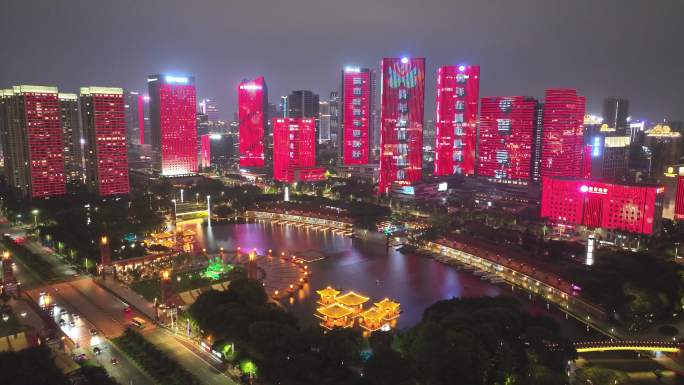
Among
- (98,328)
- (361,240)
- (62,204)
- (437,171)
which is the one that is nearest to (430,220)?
(361,240)

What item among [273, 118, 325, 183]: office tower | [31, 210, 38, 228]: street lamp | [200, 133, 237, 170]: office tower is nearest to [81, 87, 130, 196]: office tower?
[31, 210, 38, 228]: street lamp

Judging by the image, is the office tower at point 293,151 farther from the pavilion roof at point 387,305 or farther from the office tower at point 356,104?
the pavilion roof at point 387,305

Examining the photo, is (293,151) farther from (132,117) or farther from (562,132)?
(132,117)

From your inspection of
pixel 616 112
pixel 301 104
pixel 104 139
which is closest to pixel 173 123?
pixel 104 139

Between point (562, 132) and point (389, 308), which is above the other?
point (562, 132)

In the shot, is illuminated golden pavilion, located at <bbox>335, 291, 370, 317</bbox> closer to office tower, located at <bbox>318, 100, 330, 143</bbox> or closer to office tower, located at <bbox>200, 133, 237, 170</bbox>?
office tower, located at <bbox>200, 133, 237, 170</bbox>
